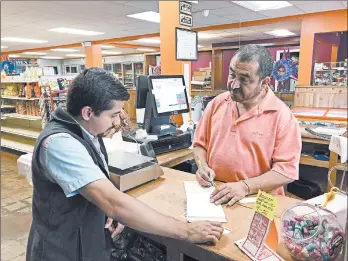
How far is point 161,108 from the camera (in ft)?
7.62

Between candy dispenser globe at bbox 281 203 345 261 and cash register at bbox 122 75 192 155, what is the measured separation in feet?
4.47

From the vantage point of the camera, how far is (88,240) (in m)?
1.09

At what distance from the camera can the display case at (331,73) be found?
42 cm

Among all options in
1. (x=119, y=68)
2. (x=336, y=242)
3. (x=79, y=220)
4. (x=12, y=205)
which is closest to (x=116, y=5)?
(x=12, y=205)

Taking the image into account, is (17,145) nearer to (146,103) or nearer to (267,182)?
(146,103)

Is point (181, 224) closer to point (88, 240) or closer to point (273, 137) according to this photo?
point (88, 240)

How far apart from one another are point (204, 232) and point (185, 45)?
299 centimetres

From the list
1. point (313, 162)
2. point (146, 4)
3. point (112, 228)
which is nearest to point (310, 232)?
point (112, 228)

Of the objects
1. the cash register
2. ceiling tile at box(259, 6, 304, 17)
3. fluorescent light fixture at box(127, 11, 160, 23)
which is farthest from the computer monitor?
ceiling tile at box(259, 6, 304, 17)

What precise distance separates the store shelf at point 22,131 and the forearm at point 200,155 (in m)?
4.50

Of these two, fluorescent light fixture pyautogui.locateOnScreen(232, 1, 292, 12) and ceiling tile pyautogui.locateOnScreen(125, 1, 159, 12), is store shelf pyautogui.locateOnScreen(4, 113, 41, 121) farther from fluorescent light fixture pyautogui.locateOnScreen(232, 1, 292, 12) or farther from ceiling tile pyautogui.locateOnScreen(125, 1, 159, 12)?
fluorescent light fixture pyautogui.locateOnScreen(232, 1, 292, 12)

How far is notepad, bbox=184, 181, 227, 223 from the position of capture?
1149 mm

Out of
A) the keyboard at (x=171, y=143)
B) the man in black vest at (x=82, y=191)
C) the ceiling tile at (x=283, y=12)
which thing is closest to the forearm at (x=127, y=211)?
the man in black vest at (x=82, y=191)

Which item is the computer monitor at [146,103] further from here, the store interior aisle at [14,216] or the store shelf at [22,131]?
the store shelf at [22,131]
